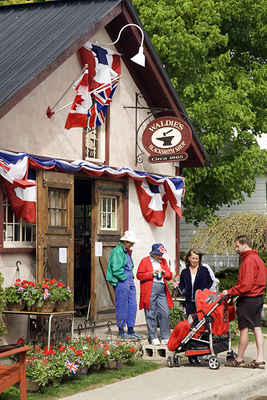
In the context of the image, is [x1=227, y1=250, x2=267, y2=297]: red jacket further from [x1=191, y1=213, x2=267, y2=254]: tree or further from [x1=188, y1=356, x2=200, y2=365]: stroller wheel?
[x1=191, y1=213, x2=267, y2=254]: tree

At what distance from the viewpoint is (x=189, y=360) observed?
11266mm

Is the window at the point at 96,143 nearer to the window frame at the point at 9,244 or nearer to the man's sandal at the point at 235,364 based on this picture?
the window frame at the point at 9,244

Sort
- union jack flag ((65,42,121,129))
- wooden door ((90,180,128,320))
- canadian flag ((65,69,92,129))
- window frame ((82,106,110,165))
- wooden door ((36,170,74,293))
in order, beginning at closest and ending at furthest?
wooden door ((36,170,74,293)) → canadian flag ((65,69,92,129)) → union jack flag ((65,42,121,129)) → wooden door ((90,180,128,320)) → window frame ((82,106,110,165))

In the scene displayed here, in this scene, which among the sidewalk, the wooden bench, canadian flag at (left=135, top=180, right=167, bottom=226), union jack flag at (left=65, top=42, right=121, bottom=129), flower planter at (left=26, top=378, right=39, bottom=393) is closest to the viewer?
the wooden bench

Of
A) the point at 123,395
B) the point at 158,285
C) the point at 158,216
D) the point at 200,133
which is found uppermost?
the point at 200,133

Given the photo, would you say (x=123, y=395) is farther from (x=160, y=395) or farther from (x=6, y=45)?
(x=6, y=45)

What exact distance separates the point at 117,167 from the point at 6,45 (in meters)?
3.30

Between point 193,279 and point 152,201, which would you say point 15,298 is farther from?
point 152,201

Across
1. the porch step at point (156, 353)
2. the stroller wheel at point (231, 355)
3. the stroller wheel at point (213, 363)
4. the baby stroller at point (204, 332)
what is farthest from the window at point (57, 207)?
the stroller wheel at point (213, 363)

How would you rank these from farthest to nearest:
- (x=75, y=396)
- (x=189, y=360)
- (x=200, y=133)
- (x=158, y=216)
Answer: (x=200, y=133), (x=158, y=216), (x=189, y=360), (x=75, y=396)

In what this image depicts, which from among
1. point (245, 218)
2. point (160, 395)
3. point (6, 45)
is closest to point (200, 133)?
point (245, 218)

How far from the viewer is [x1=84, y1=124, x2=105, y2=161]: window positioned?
1452 centimetres

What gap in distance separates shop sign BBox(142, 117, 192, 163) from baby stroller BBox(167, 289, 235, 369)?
4391 mm

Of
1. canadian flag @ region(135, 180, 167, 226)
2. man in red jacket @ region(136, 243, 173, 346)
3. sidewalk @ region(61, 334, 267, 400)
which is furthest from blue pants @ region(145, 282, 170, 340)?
canadian flag @ region(135, 180, 167, 226)
